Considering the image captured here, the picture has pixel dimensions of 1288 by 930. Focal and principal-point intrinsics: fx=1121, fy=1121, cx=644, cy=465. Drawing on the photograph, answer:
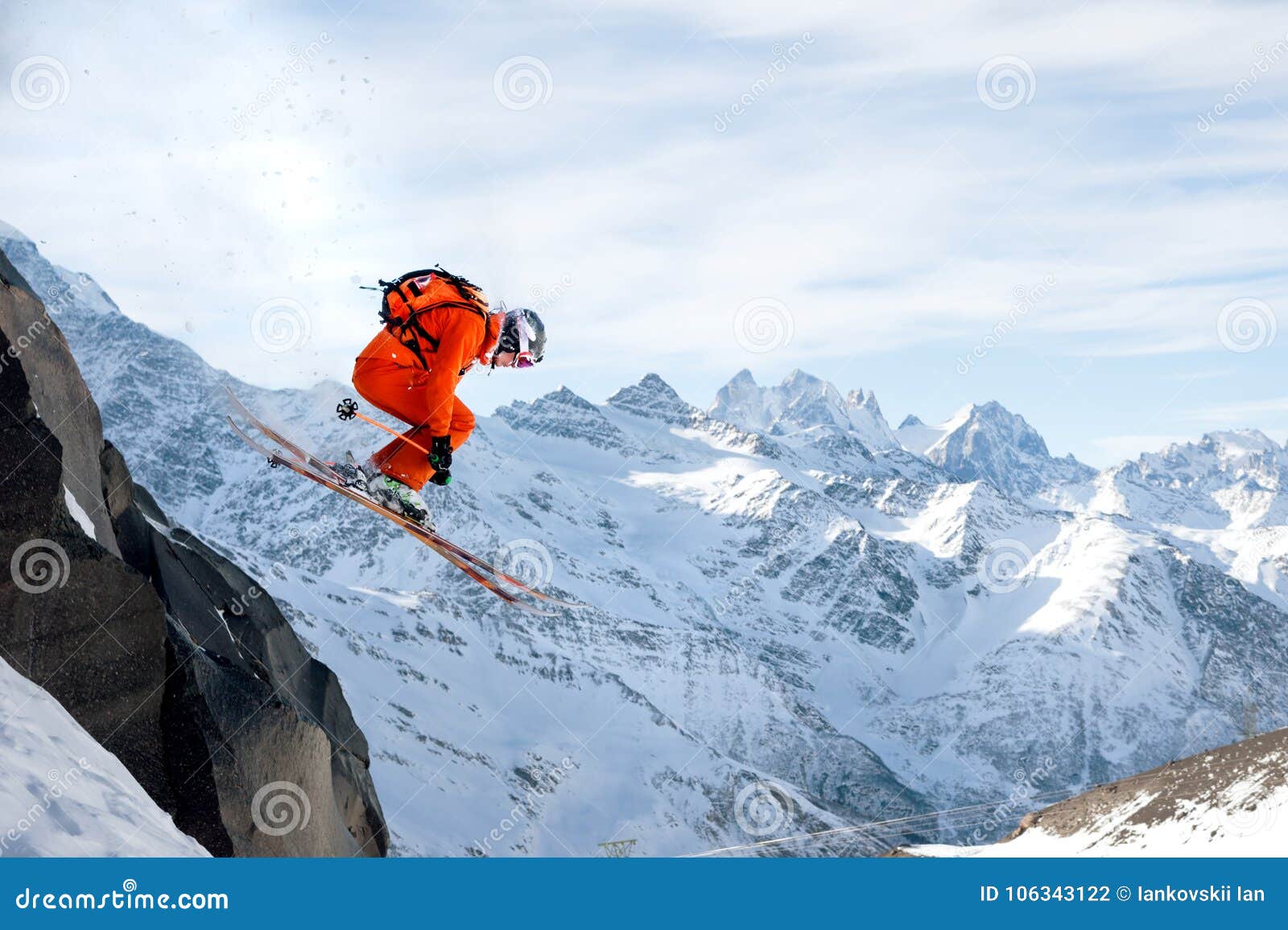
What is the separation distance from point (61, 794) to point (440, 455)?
479 centimetres

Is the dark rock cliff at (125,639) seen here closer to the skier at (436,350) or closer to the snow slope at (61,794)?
the snow slope at (61,794)

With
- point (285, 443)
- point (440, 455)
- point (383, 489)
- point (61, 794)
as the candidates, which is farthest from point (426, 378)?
point (61, 794)

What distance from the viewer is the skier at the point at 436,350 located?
11.4 m

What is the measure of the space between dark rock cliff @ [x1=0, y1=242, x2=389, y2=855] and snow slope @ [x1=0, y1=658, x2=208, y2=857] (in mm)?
1463

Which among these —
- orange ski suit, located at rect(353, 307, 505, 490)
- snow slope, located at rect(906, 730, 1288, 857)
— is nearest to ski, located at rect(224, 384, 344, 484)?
orange ski suit, located at rect(353, 307, 505, 490)

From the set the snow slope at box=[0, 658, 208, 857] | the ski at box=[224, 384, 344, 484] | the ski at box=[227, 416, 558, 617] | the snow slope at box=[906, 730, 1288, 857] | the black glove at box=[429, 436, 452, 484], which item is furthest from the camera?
the snow slope at box=[906, 730, 1288, 857]

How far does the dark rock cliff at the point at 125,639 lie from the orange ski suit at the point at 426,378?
10.1 ft

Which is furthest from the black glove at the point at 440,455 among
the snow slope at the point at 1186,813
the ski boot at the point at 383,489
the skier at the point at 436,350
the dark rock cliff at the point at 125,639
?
the snow slope at the point at 1186,813

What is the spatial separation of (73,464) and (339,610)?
136730 mm

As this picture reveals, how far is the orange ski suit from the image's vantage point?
1133 centimetres

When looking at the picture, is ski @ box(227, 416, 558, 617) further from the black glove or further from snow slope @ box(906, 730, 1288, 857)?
snow slope @ box(906, 730, 1288, 857)

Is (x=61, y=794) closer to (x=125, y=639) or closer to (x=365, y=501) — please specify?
(x=125, y=639)

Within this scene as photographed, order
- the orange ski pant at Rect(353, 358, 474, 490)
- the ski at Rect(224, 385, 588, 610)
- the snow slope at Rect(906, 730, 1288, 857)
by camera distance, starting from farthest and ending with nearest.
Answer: the snow slope at Rect(906, 730, 1288, 857) < the ski at Rect(224, 385, 588, 610) < the orange ski pant at Rect(353, 358, 474, 490)
